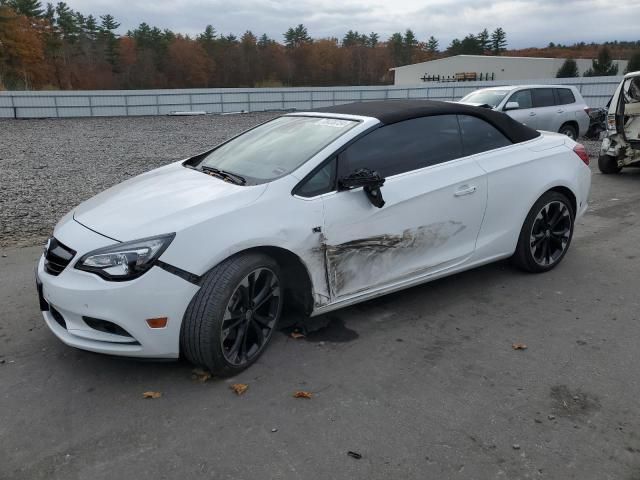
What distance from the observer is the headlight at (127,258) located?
298 centimetres

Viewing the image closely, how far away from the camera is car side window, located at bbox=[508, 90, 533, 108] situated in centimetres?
1258

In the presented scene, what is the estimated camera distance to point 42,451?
2.67m

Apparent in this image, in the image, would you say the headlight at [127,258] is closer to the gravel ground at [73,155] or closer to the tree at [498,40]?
the gravel ground at [73,155]

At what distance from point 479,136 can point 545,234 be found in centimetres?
115

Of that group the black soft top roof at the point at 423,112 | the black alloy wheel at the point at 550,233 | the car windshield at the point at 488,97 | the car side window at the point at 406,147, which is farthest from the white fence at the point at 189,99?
the car side window at the point at 406,147

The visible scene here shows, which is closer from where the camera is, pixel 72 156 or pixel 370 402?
pixel 370 402

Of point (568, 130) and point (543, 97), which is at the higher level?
point (543, 97)

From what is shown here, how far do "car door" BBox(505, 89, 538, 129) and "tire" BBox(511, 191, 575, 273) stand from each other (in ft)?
26.6

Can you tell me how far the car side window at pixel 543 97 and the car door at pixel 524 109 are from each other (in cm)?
20

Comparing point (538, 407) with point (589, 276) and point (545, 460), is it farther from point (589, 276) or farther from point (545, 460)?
point (589, 276)

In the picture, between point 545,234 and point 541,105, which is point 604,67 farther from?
point 545,234

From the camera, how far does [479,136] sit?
4.55m

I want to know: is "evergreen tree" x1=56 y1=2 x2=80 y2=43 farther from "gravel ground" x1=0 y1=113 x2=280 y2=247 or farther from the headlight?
the headlight

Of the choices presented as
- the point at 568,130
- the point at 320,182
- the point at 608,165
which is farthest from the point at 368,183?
the point at 568,130
